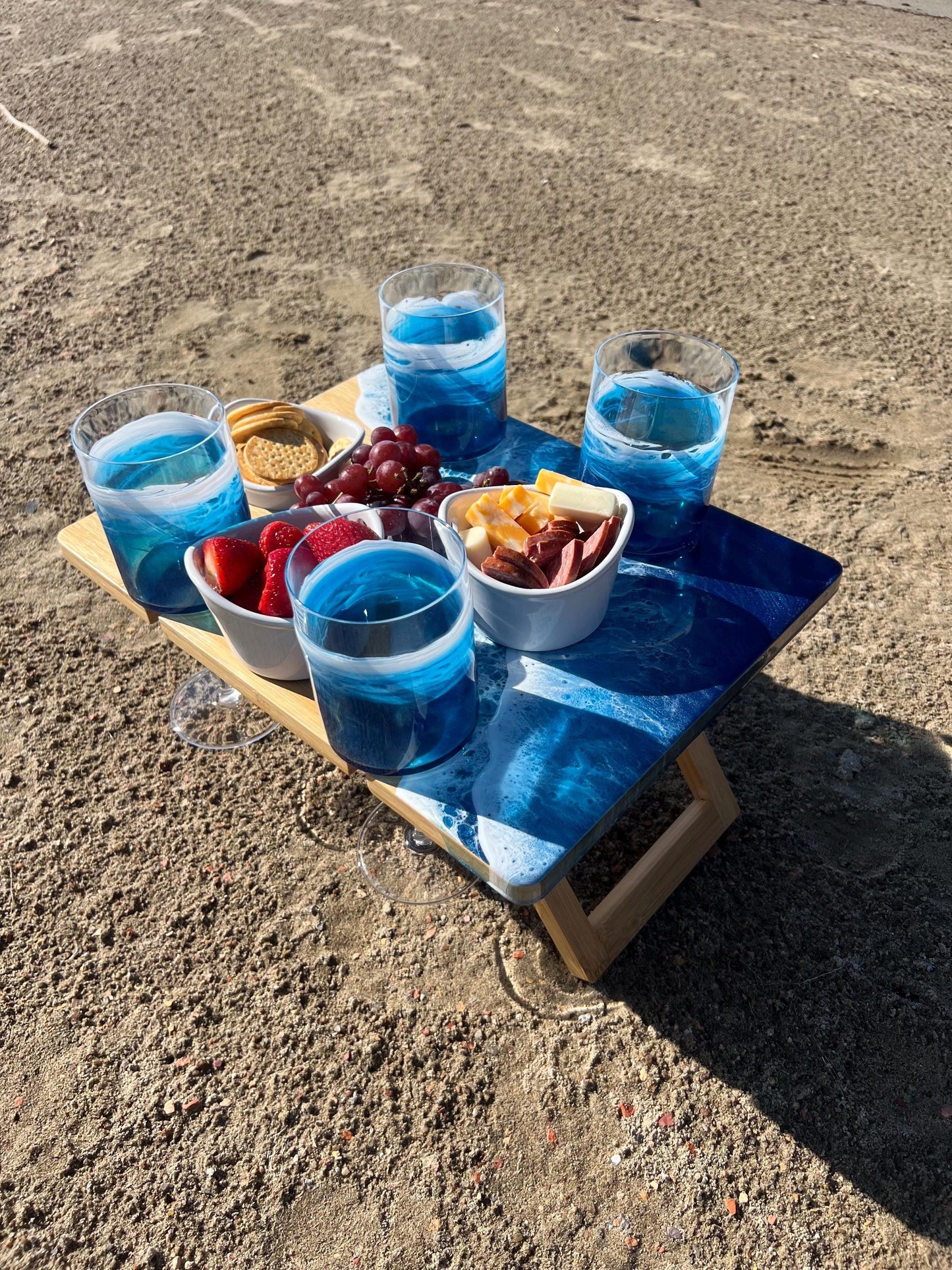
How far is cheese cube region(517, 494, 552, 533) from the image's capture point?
1.54 metres

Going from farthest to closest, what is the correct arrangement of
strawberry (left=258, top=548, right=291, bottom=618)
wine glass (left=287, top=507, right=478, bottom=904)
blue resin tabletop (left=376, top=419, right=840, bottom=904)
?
strawberry (left=258, top=548, right=291, bottom=618) < blue resin tabletop (left=376, top=419, right=840, bottom=904) < wine glass (left=287, top=507, right=478, bottom=904)

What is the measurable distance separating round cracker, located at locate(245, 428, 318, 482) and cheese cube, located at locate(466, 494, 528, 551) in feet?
1.44

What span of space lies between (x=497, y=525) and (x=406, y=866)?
2.97 feet

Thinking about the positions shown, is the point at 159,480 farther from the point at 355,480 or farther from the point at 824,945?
the point at 824,945

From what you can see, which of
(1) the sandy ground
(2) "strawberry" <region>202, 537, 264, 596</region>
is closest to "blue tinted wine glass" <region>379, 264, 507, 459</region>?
(2) "strawberry" <region>202, 537, 264, 596</region>

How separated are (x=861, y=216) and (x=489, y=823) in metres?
4.10

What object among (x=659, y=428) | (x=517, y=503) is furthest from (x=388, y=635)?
(x=659, y=428)

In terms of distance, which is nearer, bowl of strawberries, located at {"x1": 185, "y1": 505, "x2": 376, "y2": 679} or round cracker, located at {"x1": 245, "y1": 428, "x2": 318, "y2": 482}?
bowl of strawberries, located at {"x1": 185, "y1": 505, "x2": 376, "y2": 679}

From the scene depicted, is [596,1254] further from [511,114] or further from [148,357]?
[511,114]

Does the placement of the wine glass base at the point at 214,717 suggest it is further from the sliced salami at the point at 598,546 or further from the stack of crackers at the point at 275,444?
the sliced salami at the point at 598,546

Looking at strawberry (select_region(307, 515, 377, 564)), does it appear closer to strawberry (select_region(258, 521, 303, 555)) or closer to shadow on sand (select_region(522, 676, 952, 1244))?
strawberry (select_region(258, 521, 303, 555))

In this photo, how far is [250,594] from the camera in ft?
4.83

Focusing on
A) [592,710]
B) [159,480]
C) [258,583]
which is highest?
[159,480]

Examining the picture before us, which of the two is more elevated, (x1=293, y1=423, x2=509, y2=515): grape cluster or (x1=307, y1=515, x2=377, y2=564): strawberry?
(x1=307, y1=515, x2=377, y2=564): strawberry
